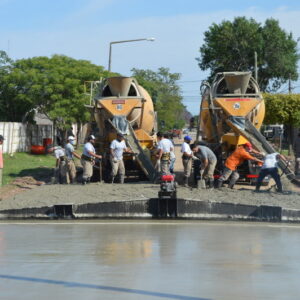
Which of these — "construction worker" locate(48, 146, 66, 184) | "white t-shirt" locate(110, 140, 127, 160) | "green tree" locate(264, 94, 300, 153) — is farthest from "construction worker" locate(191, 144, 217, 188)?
"green tree" locate(264, 94, 300, 153)

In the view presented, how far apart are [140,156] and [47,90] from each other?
2052cm

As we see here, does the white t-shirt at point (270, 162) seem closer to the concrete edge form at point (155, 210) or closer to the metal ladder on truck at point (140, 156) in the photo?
the concrete edge form at point (155, 210)

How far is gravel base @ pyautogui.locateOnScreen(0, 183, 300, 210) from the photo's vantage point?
55.1 ft

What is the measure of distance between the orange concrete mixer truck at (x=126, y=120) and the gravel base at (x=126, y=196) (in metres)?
3.05

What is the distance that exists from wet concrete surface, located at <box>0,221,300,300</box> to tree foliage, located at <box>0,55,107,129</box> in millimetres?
26784

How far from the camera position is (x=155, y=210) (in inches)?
635

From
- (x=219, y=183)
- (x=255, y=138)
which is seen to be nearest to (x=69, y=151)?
(x=219, y=183)

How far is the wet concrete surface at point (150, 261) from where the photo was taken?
27.3 ft

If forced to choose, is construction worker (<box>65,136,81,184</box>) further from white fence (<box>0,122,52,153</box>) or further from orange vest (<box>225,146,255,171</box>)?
white fence (<box>0,122,52,153</box>)

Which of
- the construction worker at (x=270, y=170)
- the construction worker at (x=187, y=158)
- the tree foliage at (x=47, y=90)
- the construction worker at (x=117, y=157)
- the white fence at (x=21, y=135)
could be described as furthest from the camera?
the tree foliage at (x=47, y=90)

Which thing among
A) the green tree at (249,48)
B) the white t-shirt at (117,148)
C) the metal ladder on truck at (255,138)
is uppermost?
the green tree at (249,48)

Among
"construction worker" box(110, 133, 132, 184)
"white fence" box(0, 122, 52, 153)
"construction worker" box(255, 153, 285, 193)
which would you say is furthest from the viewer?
"white fence" box(0, 122, 52, 153)

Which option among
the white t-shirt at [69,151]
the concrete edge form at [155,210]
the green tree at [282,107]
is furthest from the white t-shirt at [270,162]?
the green tree at [282,107]

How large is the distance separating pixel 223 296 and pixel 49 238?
5720 mm
